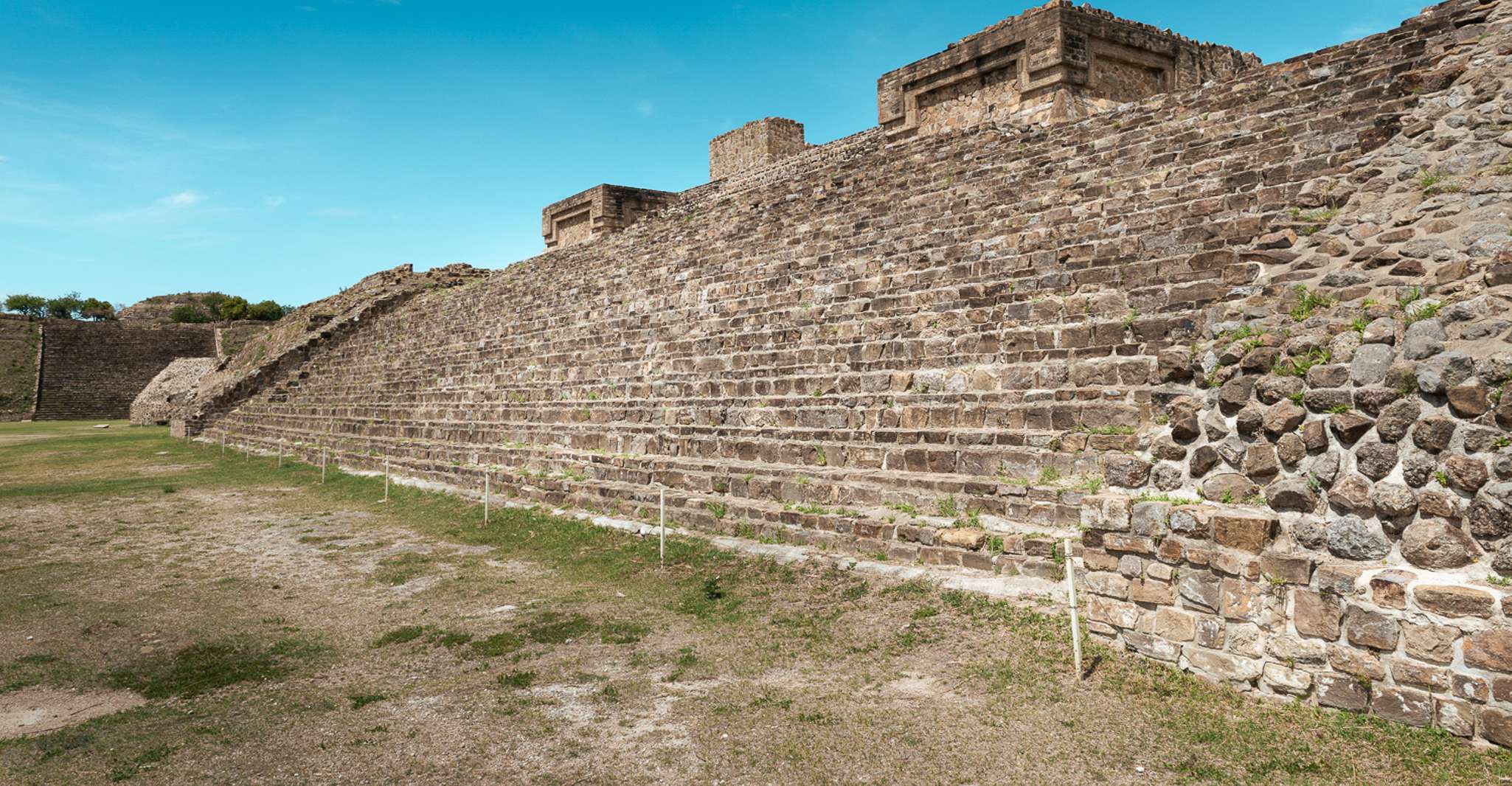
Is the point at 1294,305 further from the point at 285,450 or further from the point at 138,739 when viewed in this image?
the point at 285,450

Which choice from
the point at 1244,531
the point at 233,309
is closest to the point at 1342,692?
the point at 1244,531

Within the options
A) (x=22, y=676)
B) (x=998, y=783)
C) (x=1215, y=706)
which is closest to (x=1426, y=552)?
(x=1215, y=706)

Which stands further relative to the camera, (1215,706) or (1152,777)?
(1215,706)

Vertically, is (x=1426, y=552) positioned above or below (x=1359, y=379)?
below

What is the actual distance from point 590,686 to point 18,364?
52063 mm

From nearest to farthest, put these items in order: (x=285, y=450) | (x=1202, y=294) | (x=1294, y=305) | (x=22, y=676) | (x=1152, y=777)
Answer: (x=1152, y=777), (x=1294, y=305), (x=22, y=676), (x=1202, y=294), (x=285, y=450)

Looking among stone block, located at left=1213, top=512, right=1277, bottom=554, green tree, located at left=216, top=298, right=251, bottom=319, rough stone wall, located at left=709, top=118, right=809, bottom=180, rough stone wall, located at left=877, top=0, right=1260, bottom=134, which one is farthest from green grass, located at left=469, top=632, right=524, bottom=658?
green tree, located at left=216, top=298, right=251, bottom=319

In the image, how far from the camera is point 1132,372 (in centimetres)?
741

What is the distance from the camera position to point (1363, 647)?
3.81 metres

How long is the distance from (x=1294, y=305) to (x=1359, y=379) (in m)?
0.84

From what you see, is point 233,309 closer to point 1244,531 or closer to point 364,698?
point 364,698

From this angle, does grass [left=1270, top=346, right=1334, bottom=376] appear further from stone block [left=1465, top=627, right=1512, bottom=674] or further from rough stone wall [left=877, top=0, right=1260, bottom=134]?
rough stone wall [left=877, top=0, right=1260, bottom=134]

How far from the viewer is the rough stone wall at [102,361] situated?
41.5 meters

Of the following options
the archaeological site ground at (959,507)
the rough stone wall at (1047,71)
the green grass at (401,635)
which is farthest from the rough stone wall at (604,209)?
the green grass at (401,635)
